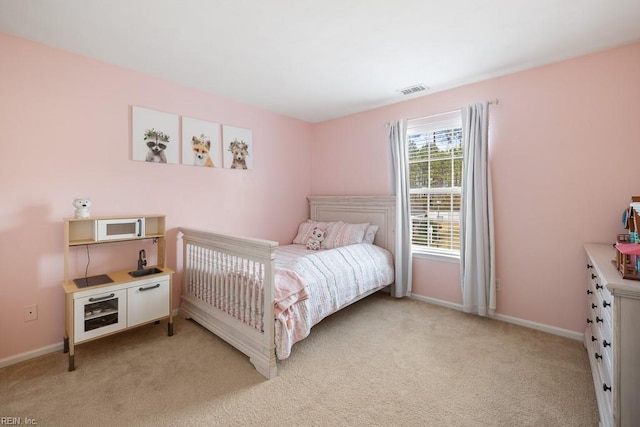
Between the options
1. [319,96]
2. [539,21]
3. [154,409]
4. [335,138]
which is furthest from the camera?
[335,138]

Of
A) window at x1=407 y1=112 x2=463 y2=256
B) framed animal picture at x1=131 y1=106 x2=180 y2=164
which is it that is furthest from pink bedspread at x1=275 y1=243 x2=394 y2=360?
framed animal picture at x1=131 y1=106 x2=180 y2=164

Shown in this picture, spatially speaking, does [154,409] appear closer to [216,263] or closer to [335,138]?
[216,263]

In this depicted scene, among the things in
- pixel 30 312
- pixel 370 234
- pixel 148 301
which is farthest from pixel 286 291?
pixel 30 312

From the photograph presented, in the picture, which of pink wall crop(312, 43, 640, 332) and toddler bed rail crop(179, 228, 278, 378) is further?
pink wall crop(312, 43, 640, 332)

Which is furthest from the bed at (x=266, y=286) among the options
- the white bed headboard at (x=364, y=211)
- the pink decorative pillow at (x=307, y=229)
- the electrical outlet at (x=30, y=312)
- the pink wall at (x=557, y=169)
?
the pink wall at (x=557, y=169)

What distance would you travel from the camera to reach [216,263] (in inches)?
99.4

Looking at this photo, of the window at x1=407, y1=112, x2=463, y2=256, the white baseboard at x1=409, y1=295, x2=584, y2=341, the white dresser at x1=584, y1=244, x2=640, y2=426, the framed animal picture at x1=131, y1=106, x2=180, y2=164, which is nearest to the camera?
A: the white dresser at x1=584, y1=244, x2=640, y2=426

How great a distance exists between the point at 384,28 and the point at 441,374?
2.46m

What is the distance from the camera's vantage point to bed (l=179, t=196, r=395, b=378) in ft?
6.63

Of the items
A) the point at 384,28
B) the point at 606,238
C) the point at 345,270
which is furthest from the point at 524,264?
the point at 384,28

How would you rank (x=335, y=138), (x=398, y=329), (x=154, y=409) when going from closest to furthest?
(x=154, y=409)
(x=398, y=329)
(x=335, y=138)

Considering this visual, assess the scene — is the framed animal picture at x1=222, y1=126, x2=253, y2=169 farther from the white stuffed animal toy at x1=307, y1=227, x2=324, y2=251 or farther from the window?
the window

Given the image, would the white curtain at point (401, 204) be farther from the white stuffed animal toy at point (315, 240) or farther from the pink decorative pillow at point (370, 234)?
the white stuffed animal toy at point (315, 240)

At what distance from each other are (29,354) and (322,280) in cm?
232
